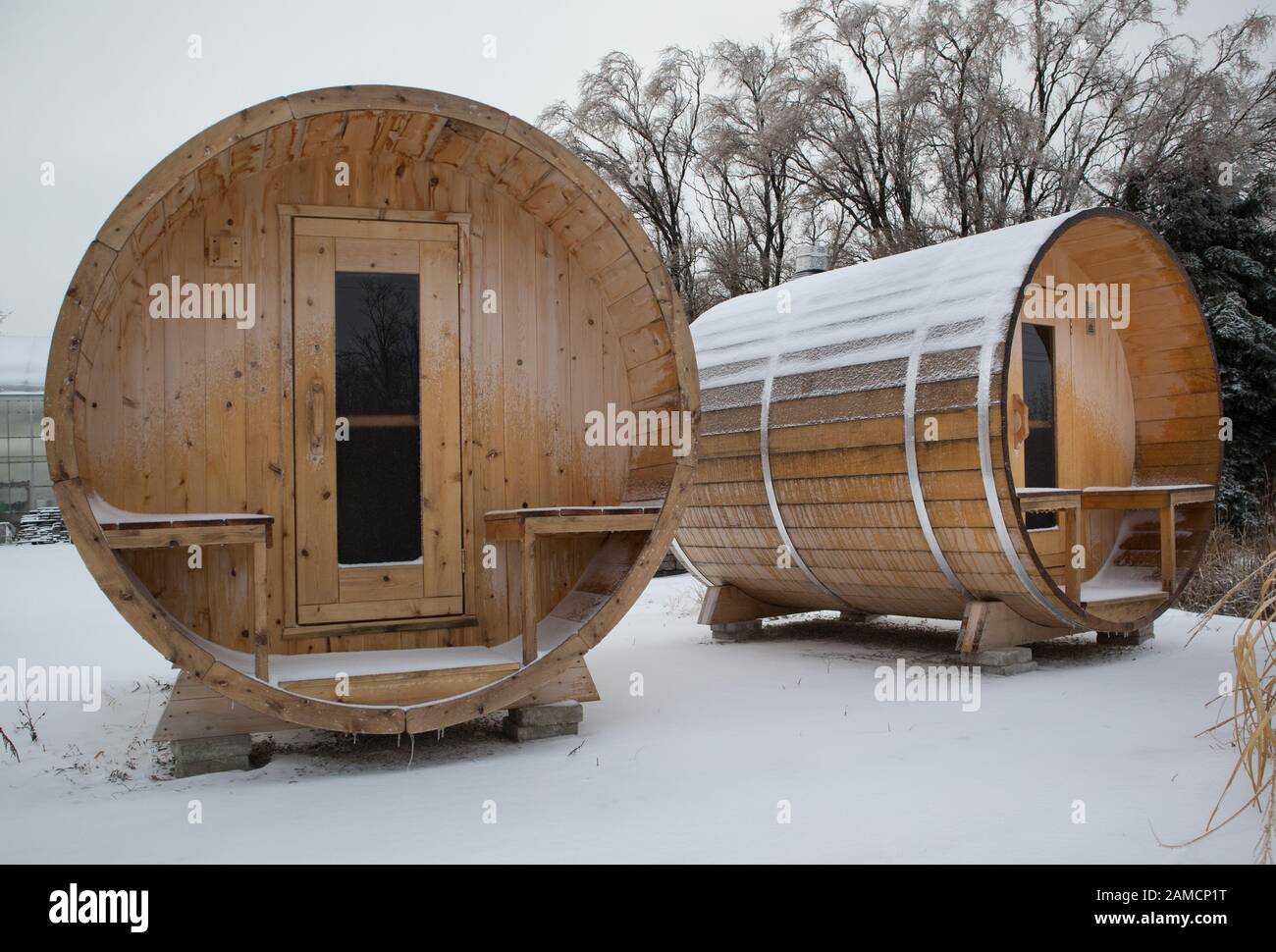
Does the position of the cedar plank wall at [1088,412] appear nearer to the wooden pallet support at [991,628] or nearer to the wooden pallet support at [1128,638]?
the wooden pallet support at [1128,638]

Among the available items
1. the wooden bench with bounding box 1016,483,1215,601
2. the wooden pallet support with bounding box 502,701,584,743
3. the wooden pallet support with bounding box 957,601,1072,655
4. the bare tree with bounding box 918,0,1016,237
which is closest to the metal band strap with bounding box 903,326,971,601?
the wooden pallet support with bounding box 957,601,1072,655

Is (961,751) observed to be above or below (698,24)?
below

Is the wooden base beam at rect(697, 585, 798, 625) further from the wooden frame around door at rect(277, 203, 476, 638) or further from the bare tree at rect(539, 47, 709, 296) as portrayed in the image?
the bare tree at rect(539, 47, 709, 296)

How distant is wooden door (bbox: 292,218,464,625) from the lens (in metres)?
5.47

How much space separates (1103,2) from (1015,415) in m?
16.0

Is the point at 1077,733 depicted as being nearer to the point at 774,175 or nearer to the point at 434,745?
the point at 434,745

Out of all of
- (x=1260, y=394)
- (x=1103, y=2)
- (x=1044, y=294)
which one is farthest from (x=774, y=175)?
(x=1044, y=294)

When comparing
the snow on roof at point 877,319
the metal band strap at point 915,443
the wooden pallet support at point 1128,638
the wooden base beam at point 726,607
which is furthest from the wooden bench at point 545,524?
the wooden pallet support at point 1128,638

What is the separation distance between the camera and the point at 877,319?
7.37 meters

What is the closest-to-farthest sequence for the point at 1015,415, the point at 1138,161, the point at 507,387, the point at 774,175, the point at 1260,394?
the point at 507,387 < the point at 1015,415 < the point at 1260,394 < the point at 1138,161 < the point at 774,175

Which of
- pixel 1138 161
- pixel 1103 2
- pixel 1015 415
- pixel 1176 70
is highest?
pixel 1103 2

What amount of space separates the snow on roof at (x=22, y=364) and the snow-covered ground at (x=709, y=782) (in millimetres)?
18242

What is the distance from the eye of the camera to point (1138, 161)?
18234 millimetres

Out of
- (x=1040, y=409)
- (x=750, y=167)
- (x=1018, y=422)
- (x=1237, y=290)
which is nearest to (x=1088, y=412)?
(x=1040, y=409)
